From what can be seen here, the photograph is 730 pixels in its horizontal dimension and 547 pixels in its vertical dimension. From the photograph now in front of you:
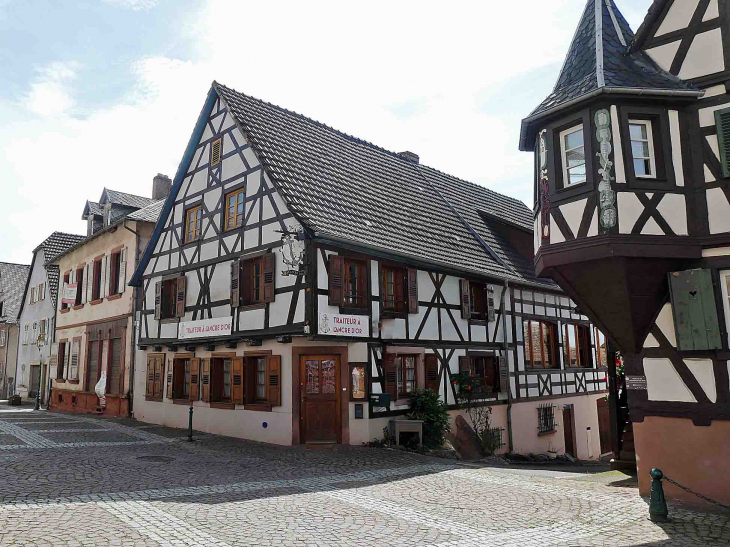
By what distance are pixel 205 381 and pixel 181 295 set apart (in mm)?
2915

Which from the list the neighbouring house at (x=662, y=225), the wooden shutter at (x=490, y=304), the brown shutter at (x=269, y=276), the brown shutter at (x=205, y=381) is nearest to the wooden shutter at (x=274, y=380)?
the brown shutter at (x=269, y=276)

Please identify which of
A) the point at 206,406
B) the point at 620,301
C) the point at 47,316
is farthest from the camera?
the point at 47,316

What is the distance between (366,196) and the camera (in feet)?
56.7

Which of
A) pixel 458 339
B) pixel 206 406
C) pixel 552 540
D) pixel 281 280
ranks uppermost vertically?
pixel 281 280

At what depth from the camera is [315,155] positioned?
17562mm

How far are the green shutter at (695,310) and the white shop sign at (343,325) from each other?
7103 mm

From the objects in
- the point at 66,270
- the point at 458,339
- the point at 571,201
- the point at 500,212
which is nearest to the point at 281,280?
the point at 458,339

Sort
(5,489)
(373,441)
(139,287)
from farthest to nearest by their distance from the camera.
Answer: (139,287), (373,441), (5,489)

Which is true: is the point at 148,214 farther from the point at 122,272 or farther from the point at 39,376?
the point at 39,376

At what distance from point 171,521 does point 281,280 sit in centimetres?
751

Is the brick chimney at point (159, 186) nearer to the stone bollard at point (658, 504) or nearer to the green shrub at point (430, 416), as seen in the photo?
the green shrub at point (430, 416)

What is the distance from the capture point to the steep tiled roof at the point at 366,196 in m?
14.9

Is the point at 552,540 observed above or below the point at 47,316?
below

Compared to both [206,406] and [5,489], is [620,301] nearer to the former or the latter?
[5,489]
